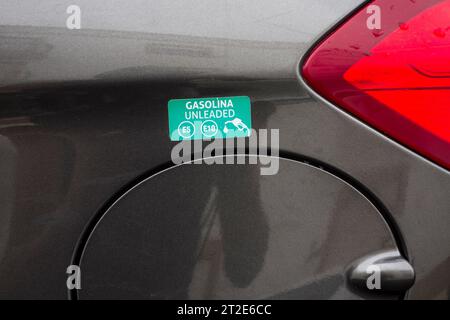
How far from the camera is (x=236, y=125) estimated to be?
4.13 feet

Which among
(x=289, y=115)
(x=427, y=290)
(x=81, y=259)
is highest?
(x=289, y=115)

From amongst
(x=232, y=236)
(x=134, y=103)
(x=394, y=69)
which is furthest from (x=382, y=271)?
(x=134, y=103)

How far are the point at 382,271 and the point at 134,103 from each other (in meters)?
0.67

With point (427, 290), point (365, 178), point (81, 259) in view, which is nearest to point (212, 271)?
point (81, 259)

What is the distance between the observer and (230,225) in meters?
1.28

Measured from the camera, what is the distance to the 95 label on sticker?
1255mm

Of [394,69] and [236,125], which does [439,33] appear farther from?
[236,125]

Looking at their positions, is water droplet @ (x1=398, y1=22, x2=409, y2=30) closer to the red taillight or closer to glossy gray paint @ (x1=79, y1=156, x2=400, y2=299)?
the red taillight

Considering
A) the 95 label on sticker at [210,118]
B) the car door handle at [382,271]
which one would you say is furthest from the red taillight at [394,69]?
the car door handle at [382,271]

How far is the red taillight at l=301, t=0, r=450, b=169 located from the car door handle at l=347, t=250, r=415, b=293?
0.88ft

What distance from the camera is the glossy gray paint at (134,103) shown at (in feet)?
4.10
